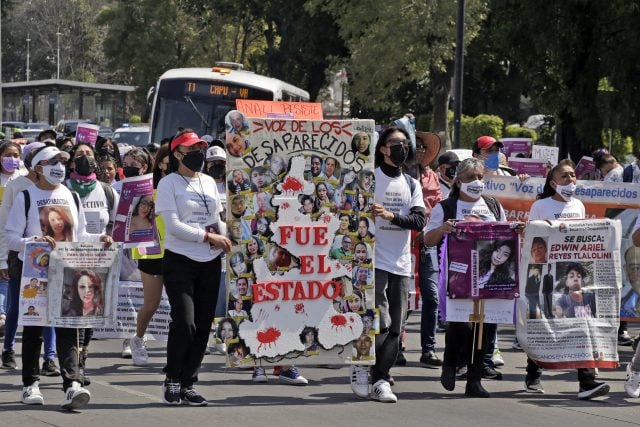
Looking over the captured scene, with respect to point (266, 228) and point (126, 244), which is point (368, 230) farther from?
point (126, 244)

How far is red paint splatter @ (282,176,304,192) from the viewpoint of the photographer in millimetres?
9062

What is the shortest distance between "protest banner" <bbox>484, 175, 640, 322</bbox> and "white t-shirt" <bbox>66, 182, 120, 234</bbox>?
168 inches

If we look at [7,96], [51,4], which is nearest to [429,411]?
[7,96]

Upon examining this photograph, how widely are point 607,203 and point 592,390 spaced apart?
3252mm

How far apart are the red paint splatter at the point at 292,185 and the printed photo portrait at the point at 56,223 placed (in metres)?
1.53

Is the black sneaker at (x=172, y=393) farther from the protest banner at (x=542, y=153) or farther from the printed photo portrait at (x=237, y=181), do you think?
the protest banner at (x=542, y=153)

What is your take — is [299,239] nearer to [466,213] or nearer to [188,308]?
[188,308]

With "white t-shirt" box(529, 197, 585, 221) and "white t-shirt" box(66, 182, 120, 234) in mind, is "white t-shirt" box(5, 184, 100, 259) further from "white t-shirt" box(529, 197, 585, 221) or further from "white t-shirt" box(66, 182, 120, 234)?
"white t-shirt" box(529, 197, 585, 221)

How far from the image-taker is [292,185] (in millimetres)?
9078

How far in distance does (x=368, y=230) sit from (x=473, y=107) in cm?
4018

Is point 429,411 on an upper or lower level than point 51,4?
lower

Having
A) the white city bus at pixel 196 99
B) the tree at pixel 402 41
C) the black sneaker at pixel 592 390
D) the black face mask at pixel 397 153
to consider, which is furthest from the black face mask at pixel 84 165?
the tree at pixel 402 41

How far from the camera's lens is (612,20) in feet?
77.4

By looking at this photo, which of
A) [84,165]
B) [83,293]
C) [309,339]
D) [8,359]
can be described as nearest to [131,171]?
[84,165]
